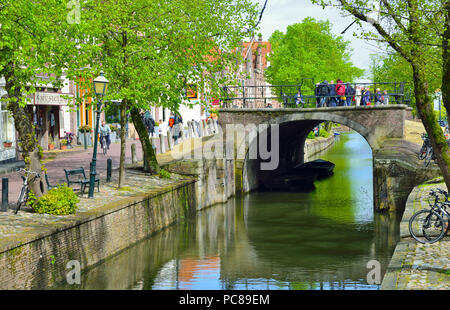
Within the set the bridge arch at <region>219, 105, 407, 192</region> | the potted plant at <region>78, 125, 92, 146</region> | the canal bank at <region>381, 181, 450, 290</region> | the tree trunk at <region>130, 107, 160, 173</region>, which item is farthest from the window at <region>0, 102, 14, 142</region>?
the canal bank at <region>381, 181, 450, 290</region>

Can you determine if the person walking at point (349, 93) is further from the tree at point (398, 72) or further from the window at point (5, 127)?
the window at point (5, 127)

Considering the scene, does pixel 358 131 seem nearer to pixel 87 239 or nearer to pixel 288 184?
pixel 288 184

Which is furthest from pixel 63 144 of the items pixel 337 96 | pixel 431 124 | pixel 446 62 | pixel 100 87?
pixel 446 62

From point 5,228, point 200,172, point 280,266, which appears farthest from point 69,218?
point 200,172

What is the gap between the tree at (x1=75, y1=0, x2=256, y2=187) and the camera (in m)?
20.0

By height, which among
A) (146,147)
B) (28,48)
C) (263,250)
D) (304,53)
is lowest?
(263,250)

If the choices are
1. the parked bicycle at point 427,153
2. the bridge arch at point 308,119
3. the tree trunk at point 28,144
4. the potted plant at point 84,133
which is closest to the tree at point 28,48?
the tree trunk at point 28,144

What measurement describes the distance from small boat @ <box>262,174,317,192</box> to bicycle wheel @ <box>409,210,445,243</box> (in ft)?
64.3

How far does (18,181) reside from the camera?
22.3 m

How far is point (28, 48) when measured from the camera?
13.9 m

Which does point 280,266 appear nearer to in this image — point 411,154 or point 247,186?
point 411,154

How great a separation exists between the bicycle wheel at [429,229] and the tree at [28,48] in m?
8.68

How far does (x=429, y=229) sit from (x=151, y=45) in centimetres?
1050

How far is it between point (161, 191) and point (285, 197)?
11.9 meters
